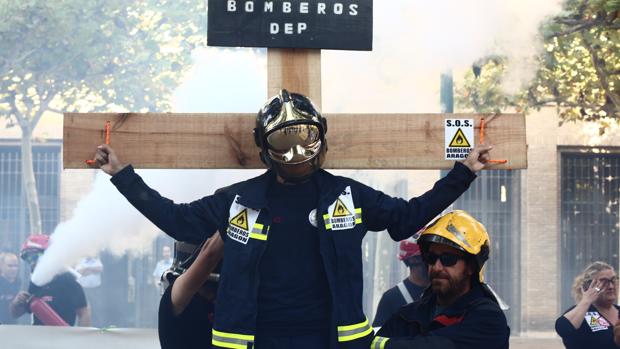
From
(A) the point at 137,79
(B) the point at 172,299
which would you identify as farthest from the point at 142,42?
(B) the point at 172,299

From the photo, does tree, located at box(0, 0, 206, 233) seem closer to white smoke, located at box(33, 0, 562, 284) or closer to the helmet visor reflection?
white smoke, located at box(33, 0, 562, 284)

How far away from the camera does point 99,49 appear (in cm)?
2075

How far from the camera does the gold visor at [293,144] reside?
4555 millimetres

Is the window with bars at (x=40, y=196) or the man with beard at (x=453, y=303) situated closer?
the man with beard at (x=453, y=303)

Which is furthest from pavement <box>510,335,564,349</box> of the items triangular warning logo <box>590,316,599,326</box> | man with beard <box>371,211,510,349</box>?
man with beard <box>371,211,510,349</box>

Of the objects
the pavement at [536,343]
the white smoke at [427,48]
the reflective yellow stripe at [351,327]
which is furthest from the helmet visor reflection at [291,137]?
the pavement at [536,343]

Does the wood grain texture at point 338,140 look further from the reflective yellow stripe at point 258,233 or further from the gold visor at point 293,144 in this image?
the reflective yellow stripe at point 258,233

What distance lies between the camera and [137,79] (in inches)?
819

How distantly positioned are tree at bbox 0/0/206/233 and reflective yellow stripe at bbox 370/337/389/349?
15828 millimetres

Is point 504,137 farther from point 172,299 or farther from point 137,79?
point 137,79

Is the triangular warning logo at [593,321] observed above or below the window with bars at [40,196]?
below

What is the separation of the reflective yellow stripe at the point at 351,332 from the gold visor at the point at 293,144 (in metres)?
0.63

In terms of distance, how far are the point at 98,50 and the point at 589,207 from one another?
9.11 meters

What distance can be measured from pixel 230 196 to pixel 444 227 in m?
0.81
